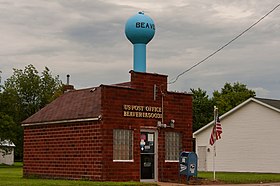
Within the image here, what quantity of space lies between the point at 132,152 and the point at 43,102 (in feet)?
170

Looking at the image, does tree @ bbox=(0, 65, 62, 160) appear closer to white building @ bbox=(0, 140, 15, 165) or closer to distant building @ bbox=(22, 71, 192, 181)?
white building @ bbox=(0, 140, 15, 165)

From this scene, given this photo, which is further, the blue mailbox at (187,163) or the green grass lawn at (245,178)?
the green grass lawn at (245,178)

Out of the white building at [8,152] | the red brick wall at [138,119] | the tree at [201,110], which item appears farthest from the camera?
the tree at [201,110]

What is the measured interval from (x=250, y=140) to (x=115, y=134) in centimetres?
2078

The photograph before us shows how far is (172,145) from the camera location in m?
28.2

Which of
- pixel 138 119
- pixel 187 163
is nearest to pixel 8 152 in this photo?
pixel 138 119

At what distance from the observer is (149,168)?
27281 millimetres

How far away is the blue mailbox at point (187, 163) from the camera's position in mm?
26453

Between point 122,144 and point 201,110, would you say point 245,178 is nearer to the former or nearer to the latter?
point 122,144

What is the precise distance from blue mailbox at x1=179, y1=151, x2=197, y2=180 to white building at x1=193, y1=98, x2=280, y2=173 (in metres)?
17.1

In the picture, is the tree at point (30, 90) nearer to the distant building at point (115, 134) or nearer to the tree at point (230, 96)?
the tree at point (230, 96)

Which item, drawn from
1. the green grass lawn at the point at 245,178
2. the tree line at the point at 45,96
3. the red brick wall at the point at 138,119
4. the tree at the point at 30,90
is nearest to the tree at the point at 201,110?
the tree line at the point at 45,96

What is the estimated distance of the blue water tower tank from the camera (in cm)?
2802

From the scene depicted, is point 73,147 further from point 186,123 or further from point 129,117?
point 186,123
